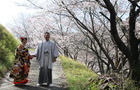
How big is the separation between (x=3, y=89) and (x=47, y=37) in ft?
6.44

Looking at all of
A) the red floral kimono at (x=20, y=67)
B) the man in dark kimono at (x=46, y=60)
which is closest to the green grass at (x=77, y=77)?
the man in dark kimono at (x=46, y=60)

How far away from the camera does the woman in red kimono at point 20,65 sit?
5.96m

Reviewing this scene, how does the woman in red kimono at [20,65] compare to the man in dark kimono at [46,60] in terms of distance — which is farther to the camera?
the man in dark kimono at [46,60]

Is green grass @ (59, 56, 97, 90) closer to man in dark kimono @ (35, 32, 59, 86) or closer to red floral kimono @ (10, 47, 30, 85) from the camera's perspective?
man in dark kimono @ (35, 32, 59, 86)

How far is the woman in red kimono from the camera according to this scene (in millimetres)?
5961

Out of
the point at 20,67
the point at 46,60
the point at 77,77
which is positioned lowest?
the point at 77,77

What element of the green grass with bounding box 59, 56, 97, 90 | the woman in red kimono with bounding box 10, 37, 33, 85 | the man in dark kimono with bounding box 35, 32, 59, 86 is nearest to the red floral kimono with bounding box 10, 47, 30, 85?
the woman in red kimono with bounding box 10, 37, 33, 85

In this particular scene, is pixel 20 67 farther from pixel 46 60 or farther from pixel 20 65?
pixel 46 60

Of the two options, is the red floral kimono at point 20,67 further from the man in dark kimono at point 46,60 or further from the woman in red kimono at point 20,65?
the man in dark kimono at point 46,60

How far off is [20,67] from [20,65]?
0.06 metres

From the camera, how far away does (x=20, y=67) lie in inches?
237

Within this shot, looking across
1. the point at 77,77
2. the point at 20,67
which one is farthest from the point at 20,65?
the point at 77,77

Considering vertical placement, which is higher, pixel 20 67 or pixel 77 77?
pixel 20 67

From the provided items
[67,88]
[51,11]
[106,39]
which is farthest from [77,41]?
[67,88]
